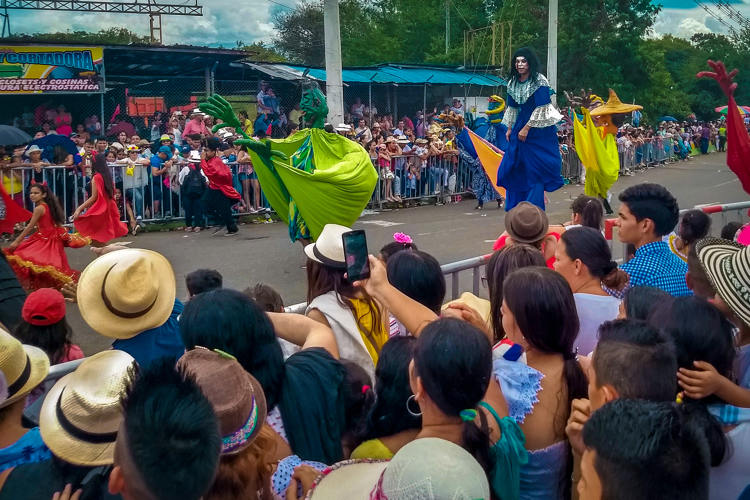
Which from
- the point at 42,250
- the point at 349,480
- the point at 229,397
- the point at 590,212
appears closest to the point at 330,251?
the point at 229,397

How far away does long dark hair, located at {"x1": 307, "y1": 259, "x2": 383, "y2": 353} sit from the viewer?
A: 12.5 feet

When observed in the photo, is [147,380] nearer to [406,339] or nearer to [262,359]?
[262,359]

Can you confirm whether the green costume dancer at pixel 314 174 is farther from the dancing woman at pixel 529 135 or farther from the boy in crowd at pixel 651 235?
the boy in crowd at pixel 651 235

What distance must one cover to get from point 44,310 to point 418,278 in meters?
1.97

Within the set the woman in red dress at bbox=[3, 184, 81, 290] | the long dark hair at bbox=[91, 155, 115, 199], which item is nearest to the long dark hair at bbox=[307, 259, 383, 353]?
the woman in red dress at bbox=[3, 184, 81, 290]

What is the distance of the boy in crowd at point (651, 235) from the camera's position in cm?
460

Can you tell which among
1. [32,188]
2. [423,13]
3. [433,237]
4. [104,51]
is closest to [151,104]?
[104,51]

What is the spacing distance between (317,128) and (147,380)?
22.8 ft

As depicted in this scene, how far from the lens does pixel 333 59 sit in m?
14.1

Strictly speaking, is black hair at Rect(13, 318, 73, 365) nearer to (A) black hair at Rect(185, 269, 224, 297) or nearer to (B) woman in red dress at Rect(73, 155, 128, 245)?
(A) black hair at Rect(185, 269, 224, 297)

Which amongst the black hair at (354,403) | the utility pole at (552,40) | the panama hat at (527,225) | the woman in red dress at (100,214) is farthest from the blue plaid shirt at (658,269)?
the utility pole at (552,40)

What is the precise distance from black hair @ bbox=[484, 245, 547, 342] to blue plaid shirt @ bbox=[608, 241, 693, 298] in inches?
34.7

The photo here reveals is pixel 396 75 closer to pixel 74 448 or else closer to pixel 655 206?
pixel 655 206

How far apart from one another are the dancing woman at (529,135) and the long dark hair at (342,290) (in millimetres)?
5481
